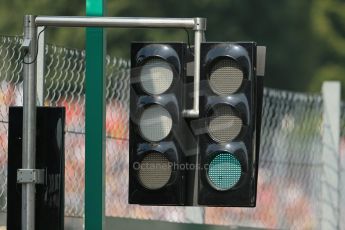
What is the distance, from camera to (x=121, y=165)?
8.44 meters

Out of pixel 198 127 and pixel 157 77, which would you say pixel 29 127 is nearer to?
pixel 157 77

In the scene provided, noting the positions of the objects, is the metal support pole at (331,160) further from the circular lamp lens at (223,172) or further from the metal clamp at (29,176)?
the metal clamp at (29,176)

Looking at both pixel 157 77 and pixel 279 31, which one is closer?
pixel 157 77

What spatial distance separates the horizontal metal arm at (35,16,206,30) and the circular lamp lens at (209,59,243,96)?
0.62 feet

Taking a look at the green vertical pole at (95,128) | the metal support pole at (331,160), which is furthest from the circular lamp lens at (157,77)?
the metal support pole at (331,160)

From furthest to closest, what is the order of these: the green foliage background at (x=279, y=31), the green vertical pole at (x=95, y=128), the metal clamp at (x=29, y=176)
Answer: the green foliage background at (x=279, y=31)
the green vertical pole at (x=95, y=128)
the metal clamp at (x=29, y=176)

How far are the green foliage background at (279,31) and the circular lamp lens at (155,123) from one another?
24.4 metres

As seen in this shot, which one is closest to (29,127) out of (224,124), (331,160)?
(224,124)

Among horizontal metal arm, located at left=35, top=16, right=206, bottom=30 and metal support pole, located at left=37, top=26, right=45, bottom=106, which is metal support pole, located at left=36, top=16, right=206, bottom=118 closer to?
horizontal metal arm, located at left=35, top=16, right=206, bottom=30

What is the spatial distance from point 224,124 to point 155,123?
0.30 meters

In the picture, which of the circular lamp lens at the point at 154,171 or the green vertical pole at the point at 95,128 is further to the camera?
the green vertical pole at the point at 95,128

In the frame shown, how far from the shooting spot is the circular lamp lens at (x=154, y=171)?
6.26m

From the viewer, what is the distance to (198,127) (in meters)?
6.27

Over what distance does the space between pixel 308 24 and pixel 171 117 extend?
34.1 meters
